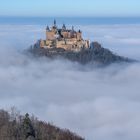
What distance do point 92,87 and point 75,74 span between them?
14.5 feet

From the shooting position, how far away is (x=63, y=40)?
7512cm

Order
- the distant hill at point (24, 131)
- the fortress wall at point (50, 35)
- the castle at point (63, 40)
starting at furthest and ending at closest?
the fortress wall at point (50, 35) → the castle at point (63, 40) → the distant hill at point (24, 131)

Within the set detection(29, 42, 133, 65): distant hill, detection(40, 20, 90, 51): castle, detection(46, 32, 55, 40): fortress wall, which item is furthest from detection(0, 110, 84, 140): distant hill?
detection(46, 32, 55, 40): fortress wall

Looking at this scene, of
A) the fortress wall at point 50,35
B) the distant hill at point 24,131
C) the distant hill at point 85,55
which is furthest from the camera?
the fortress wall at point 50,35

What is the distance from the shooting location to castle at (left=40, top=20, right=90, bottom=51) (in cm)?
7469

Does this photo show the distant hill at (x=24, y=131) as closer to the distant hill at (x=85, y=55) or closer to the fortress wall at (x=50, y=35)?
the distant hill at (x=85, y=55)

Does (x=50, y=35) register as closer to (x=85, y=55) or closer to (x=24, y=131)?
(x=85, y=55)

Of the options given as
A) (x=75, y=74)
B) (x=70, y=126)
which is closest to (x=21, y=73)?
(x=75, y=74)

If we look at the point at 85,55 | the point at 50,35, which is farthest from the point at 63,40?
the point at 85,55

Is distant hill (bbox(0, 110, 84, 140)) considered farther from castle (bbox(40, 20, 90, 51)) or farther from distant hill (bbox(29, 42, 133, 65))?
castle (bbox(40, 20, 90, 51))

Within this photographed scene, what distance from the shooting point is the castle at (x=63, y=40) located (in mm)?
74688

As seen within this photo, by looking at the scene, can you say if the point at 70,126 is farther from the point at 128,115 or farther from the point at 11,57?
the point at 11,57

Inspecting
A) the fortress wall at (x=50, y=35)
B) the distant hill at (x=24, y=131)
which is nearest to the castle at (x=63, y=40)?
the fortress wall at (x=50, y=35)

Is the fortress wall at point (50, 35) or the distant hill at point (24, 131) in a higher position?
the distant hill at point (24, 131)
